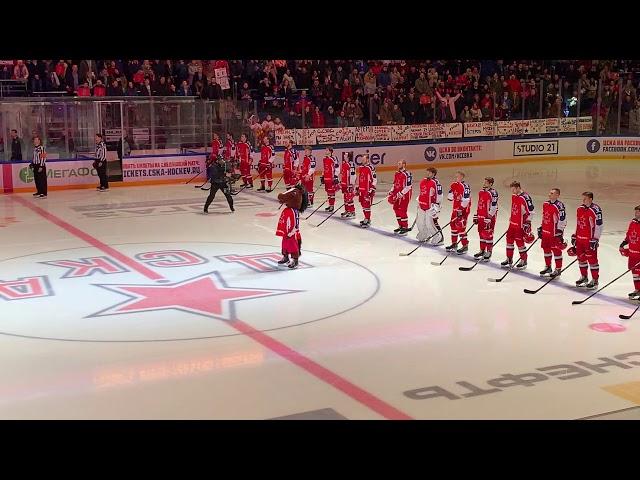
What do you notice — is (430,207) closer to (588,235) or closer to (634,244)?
(588,235)

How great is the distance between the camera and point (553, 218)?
11.0 meters

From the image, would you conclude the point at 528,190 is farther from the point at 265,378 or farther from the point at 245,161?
the point at 265,378

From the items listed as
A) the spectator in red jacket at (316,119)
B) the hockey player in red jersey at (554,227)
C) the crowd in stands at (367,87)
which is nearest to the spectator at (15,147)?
the crowd in stands at (367,87)

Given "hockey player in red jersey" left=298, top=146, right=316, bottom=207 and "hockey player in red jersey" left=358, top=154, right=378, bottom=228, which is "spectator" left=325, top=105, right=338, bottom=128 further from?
"hockey player in red jersey" left=358, top=154, right=378, bottom=228

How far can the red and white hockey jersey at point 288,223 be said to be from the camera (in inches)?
468

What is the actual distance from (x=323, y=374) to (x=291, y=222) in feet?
14.7

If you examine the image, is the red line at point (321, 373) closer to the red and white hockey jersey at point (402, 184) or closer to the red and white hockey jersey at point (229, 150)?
the red and white hockey jersey at point (402, 184)

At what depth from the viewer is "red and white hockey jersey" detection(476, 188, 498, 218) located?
39.7ft

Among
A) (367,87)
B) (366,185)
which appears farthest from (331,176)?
(367,87)

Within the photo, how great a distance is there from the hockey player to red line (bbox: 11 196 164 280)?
4499mm

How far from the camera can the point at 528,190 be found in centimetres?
2067

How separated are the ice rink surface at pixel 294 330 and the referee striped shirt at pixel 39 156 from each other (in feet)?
13.2
